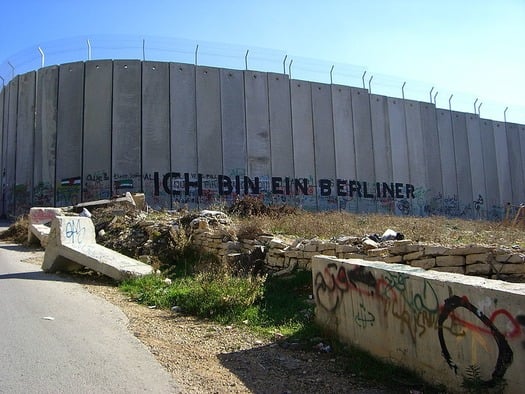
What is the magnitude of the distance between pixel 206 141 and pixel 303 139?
21.8 ft

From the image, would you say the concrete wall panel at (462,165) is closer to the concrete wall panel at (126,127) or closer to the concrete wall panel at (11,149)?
the concrete wall panel at (126,127)

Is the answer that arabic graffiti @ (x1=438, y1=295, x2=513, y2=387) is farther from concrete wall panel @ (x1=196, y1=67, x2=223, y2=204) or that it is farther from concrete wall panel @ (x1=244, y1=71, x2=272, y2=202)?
concrete wall panel @ (x1=244, y1=71, x2=272, y2=202)

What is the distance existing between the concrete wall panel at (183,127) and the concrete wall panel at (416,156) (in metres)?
16.3

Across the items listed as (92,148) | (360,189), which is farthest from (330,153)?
(92,148)

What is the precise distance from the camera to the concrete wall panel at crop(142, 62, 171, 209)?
2680cm

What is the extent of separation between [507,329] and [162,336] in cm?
431

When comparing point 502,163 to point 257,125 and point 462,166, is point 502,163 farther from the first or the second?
point 257,125

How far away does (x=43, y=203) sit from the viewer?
90.0ft

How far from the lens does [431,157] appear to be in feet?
117

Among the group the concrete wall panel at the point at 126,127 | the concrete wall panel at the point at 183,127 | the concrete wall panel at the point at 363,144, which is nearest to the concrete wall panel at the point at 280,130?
the concrete wall panel at the point at 183,127

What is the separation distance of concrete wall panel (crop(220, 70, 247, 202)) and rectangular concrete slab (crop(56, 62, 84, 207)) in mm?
8440

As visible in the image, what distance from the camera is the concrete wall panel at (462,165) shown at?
36594 millimetres

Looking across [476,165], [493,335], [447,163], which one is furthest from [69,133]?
[476,165]

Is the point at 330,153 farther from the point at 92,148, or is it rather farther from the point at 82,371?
→ the point at 82,371
